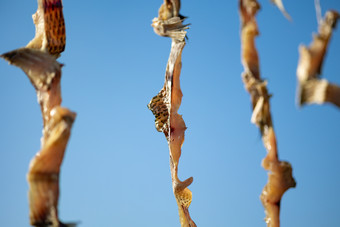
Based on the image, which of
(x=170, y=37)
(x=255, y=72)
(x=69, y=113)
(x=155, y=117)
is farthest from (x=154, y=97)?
(x=255, y=72)

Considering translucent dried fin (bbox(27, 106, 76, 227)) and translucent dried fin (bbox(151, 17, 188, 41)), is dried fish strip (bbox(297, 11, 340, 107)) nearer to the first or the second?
translucent dried fin (bbox(27, 106, 76, 227))

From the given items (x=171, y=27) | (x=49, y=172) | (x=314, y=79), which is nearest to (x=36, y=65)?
(x=49, y=172)

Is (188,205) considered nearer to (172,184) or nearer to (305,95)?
(172,184)

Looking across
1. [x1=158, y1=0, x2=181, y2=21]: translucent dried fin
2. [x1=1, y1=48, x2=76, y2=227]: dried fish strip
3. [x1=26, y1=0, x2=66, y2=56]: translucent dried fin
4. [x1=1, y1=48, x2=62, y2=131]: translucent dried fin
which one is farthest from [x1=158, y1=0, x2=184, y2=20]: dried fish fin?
[x1=1, y1=48, x2=76, y2=227]: dried fish strip

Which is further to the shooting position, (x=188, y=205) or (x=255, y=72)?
(x=188, y=205)

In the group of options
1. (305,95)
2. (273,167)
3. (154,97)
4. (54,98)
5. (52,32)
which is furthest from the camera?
(154,97)

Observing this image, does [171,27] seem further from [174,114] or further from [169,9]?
[174,114]

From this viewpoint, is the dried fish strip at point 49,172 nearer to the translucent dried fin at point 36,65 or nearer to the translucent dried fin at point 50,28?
the translucent dried fin at point 36,65
